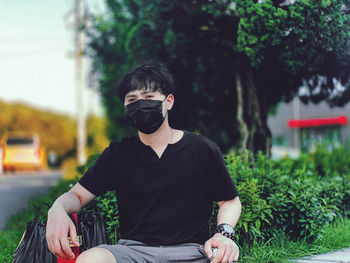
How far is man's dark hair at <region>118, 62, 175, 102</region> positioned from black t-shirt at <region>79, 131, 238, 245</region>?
1.00 ft

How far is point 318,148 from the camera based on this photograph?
8.03 m

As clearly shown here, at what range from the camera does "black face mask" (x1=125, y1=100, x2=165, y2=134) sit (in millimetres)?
2508

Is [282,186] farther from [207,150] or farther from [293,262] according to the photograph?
[207,150]

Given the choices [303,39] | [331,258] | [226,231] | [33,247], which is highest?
[303,39]

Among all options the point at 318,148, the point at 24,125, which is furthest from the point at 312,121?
the point at 24,125

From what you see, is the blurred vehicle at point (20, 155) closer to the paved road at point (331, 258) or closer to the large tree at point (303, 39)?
the large tree at point (303, 39)

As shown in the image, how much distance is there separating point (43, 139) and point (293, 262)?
136ft

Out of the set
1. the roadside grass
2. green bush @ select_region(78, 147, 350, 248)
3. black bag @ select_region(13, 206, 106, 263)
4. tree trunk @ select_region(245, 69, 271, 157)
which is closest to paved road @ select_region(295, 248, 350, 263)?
the roadside grass

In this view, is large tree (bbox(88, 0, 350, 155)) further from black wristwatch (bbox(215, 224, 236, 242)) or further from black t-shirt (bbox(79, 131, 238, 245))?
black wristwatch (bbox(215, 224, 236, 242))

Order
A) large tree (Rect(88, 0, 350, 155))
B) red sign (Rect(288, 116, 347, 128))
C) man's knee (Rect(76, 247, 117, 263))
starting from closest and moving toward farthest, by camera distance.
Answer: man's knee (Rect(76, 247, 117, 263)) < large tree (Rect(88, 0, 350, 155)) < red sign (Rect(288, 116, 347, 128))

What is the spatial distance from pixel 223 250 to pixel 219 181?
39 cm

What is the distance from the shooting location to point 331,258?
3441mm

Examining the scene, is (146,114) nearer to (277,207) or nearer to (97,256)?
(97,256)

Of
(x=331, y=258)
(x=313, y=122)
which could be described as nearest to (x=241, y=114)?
(x=331, y=258)
